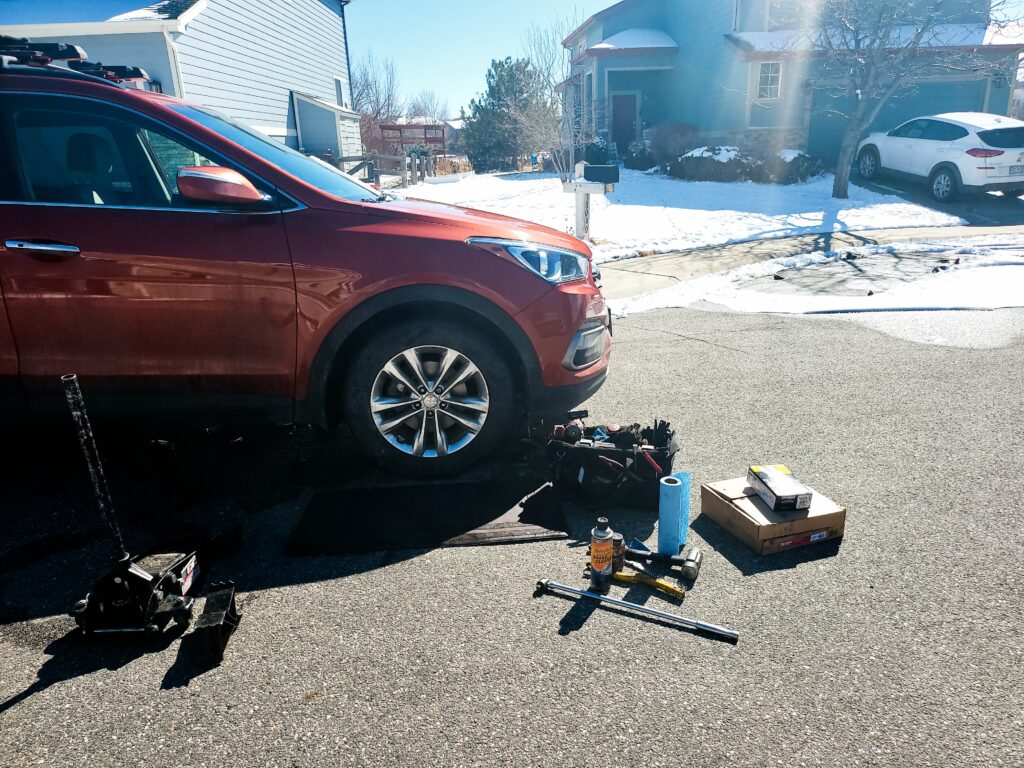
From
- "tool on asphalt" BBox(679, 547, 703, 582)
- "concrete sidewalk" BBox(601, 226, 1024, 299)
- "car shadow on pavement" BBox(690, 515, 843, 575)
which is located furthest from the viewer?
"concrete sidewalk" BBox(601, 226, 1024, 299)

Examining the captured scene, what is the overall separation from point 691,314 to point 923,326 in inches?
90.9

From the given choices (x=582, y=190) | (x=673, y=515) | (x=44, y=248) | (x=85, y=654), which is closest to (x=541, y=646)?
(x=673, y=515)

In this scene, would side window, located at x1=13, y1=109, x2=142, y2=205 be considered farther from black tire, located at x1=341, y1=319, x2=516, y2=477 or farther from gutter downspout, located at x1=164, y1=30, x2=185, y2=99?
gutter downspout, located at x1=164, y1=30, x2=185, y2=99

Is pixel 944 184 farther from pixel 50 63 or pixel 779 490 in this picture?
pixel 50 63

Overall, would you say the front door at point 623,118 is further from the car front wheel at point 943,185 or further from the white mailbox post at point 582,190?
the white mailbox post at point 582,190

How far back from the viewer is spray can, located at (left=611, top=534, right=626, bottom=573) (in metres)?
3.01

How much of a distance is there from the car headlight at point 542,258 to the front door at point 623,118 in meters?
26.1

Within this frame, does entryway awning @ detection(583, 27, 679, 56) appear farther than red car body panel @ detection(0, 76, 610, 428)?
Yes

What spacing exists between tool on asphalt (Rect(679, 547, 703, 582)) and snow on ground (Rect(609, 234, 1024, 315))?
17.0 ft

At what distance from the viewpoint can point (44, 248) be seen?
11.3ft

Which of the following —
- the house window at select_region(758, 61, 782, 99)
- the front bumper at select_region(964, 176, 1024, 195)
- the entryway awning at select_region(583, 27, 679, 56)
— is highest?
the entryway awning at select_region(583, 27, 679, 56)

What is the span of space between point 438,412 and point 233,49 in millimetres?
16530

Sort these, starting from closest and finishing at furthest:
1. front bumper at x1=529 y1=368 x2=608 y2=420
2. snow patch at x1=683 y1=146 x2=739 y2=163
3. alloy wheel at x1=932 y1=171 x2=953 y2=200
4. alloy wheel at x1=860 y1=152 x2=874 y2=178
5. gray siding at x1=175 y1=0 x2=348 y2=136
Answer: front bumper at x1=529 y1=368 x2=608 y2=420 < gray siding at x1=175 y1=0 x2=348 y2=136 < alloy wheel at x1=932 y1=171 x2=953 y2=200 < alloy wheel at x1=860 y1=152 x2=874 y2=178 < snow patch at x1=683 y1=146 x2=739 y2=163

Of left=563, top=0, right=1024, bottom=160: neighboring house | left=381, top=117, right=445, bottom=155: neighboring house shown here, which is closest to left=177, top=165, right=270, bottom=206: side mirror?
left=563, top=0, right=1024, bottom=160: neighboring house
